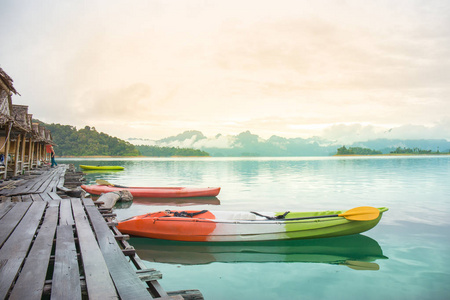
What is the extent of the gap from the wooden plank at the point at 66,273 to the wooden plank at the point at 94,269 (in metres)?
0.11

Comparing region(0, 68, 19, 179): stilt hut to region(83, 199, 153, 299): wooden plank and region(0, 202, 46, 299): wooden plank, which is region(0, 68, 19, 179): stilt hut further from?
region(83, 199, 153, 299): wooden plank

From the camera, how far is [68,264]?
395 centimetres

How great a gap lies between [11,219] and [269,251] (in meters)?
5.73

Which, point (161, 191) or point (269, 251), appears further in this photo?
point (161, 191)

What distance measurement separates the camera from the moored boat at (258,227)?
771 centimetres

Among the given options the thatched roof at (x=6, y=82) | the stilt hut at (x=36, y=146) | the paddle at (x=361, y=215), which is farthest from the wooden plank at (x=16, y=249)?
the stilt hut at (x=36, y=146)

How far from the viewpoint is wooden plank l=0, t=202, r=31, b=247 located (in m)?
5.16

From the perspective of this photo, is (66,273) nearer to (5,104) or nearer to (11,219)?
(11,219)

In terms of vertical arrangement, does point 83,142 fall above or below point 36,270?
above

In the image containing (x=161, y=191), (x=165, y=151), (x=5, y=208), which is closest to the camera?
(x=5, y=208)

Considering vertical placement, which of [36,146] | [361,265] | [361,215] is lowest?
[361,265]

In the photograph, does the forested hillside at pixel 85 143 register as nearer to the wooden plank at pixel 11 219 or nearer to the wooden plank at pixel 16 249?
the wooden plank at pixel 11 219

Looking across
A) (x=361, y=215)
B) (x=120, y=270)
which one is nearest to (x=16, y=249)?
(x=120, y=270)

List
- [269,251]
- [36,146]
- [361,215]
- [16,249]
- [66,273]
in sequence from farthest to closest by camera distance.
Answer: [36,146] → [361,215] → [269,251] → [16,249] → [66,273]
